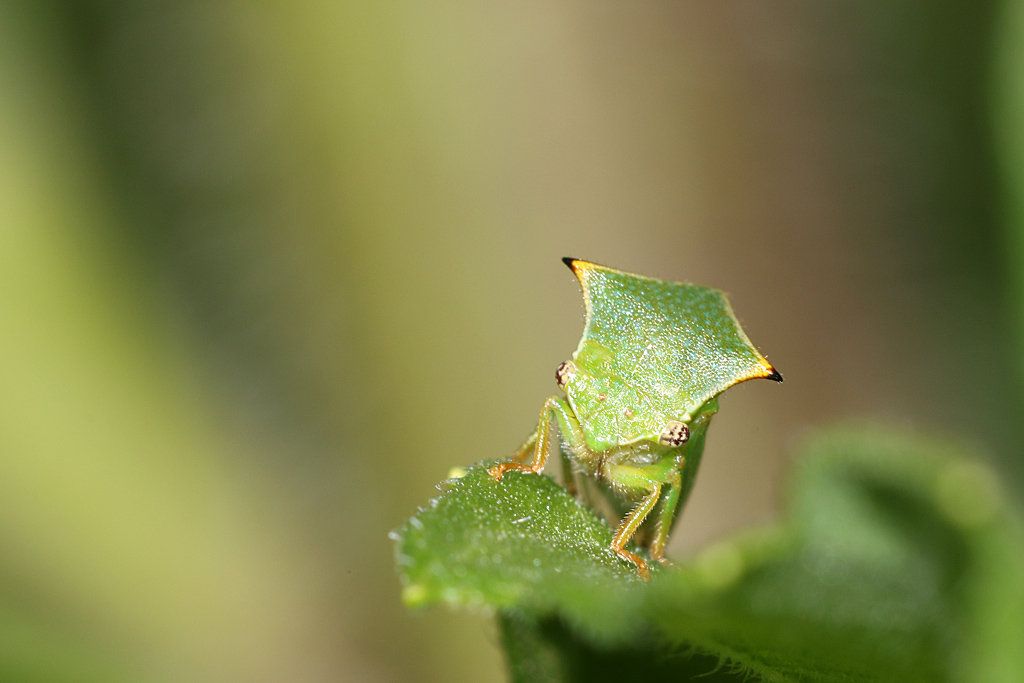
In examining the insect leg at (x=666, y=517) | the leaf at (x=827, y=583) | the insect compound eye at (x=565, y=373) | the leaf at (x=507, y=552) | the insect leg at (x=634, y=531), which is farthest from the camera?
the insect compound eye at (x=565, y=373)

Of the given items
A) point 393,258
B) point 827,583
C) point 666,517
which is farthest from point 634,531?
point 393,258

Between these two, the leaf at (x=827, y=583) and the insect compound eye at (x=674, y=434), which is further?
the insect compound eye at (x=674, y=434)

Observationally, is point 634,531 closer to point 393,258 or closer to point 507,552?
point 507,552

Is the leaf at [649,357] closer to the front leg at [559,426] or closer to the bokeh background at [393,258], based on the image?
the front leg at [559,426]

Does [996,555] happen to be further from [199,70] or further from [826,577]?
[199,70]

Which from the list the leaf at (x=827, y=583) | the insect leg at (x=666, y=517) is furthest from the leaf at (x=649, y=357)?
the leaf at (x=827, y=583)

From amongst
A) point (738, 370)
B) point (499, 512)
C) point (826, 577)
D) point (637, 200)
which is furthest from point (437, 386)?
point (826, 577)
